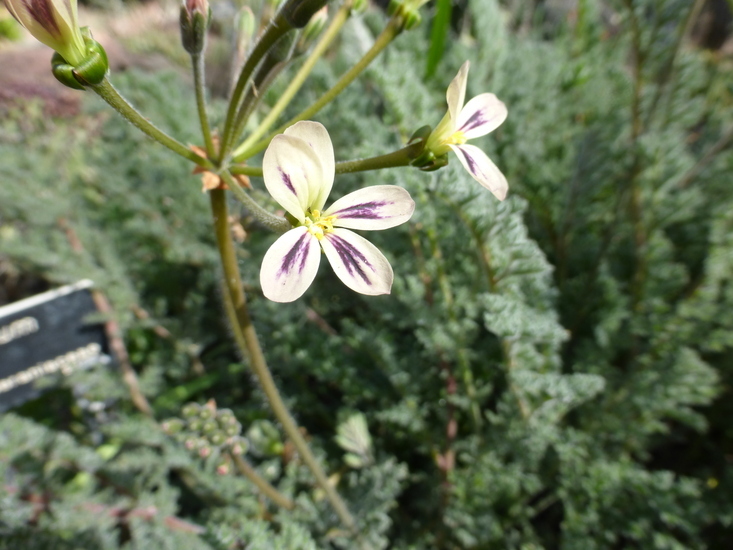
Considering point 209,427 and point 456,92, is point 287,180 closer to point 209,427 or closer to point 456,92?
point 456,92

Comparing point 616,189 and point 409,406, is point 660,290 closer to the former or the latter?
point 616,189

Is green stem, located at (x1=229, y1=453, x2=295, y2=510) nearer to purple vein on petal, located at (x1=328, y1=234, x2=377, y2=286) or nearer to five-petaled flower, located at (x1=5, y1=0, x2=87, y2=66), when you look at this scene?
purple vein on petal, located at (x1=328, y1=234, x2=377, y2=286)

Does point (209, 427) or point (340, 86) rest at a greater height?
point (340, 86)

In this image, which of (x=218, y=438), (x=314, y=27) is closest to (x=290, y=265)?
(x=314, y=27)

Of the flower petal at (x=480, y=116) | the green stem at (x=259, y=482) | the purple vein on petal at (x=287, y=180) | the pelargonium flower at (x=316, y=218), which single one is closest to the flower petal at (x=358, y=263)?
the pelargonium flower at (x=316, y=218)

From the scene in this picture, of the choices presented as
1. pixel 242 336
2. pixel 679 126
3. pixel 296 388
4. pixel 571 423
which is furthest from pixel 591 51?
pixel 242 336

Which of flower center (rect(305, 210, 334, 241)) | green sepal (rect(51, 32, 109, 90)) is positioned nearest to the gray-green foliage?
flower center (rect(305, 210, 334, 241))

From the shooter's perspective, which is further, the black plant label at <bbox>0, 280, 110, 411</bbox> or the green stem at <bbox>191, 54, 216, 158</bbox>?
the black plant label at <bbox>0, 280, 110, 411</bbox>
